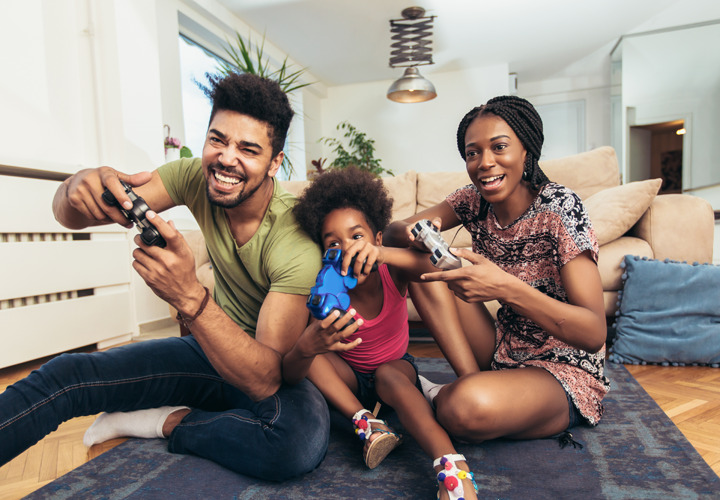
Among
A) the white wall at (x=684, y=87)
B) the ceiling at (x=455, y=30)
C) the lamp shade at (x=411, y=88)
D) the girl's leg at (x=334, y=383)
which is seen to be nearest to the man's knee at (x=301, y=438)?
the girl's leg at (x=334, y=383)

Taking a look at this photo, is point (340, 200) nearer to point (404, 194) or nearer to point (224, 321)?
point (224, 321)

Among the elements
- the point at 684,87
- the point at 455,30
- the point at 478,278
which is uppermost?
the point at 455,30

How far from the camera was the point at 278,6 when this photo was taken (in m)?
4.61

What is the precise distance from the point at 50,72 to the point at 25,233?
982 mm

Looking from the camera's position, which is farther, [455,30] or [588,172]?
[455,30]

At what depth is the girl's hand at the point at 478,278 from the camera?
1.00 meters

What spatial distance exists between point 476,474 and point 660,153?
20.3 feet

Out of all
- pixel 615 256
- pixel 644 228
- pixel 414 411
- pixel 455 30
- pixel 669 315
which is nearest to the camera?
pixel 414 411

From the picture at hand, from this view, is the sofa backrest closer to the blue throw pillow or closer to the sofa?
the sofa

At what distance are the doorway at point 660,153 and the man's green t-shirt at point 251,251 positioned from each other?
5.84 metres

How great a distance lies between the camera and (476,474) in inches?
43.0

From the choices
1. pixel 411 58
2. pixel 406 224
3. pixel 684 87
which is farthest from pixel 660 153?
pixel 406 224

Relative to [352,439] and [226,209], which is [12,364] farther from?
[352,439]

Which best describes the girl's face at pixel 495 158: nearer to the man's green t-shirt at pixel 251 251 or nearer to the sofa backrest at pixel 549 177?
the man's green t-shirt at pixel 251 251
